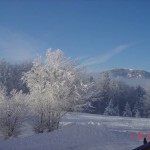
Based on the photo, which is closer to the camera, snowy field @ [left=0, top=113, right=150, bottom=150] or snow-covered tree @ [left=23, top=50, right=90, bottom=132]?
snowy field @ [left=0, top=113, right=150, bottom=150]

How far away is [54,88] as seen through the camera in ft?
110

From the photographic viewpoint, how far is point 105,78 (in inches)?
3204

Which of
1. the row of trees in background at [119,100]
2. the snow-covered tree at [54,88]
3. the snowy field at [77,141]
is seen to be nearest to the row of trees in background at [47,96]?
the snow-covered tree at [54,88]

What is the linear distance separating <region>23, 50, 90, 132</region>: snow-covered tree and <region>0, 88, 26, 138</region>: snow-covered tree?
1256 millimetres

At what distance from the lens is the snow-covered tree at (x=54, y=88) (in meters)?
30.4

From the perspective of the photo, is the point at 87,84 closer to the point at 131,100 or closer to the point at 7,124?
the point at 7,124

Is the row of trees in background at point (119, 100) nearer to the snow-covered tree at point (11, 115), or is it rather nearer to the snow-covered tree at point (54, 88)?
the snow-covered tree at point (54, 88)

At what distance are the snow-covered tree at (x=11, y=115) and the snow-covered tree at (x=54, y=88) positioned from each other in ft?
4.12

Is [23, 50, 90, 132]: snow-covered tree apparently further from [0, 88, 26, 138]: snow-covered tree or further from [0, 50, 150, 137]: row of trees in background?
[0, 88, 26, 138]: snow-covered tree

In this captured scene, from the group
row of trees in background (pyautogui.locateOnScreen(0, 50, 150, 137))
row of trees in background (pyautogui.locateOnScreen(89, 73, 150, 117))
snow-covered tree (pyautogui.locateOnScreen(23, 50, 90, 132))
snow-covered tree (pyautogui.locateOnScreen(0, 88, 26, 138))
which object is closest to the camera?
snow-covered tree (pyautogui.locateOnScreen(0, 88, 26, 138))

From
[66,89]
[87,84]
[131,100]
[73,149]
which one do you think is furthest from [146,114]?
[73,149]

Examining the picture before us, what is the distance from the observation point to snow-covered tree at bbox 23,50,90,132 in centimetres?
3039

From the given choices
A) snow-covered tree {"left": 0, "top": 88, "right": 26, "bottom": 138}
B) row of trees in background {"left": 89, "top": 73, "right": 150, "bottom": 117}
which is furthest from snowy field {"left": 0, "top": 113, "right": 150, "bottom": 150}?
row of trees in background {"left": 89, "top": 73, "right": 150, "bottom": 117}

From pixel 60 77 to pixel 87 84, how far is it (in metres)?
3.71
